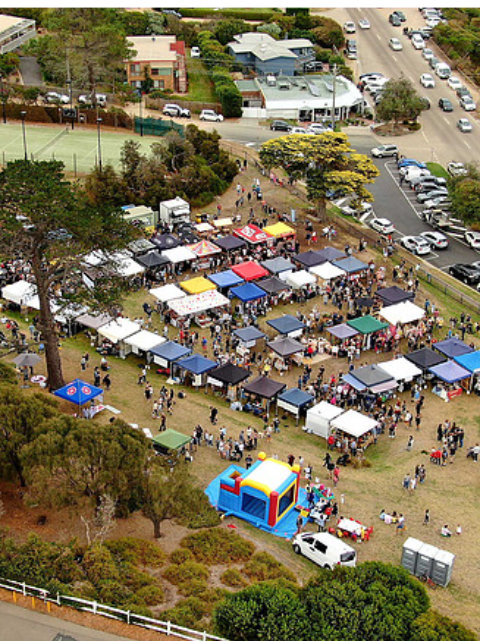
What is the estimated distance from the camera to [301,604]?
932 inches

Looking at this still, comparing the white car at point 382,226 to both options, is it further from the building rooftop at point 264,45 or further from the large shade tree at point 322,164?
the building rooftop at point 264,45

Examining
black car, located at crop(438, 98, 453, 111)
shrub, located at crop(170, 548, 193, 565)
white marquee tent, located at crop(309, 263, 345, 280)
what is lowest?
white marquee tent, located at crop(309, 263, 345, 280)

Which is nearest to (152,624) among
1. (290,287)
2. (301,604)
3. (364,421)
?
(301,604)

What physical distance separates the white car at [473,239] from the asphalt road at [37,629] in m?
48.4

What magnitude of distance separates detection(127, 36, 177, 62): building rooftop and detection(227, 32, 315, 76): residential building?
7594mm

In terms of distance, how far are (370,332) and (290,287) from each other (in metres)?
6.88

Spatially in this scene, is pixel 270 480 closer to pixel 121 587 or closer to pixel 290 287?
pixel 121 587

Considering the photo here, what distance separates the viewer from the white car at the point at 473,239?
64.8m

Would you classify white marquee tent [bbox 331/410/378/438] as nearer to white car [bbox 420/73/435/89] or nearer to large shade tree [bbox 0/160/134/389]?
large shade tree [bbox 0/160/134/389]

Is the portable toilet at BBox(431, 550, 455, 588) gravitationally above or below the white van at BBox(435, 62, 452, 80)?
below

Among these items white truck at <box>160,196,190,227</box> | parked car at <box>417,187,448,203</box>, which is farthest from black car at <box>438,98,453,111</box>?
white truck at <box>160,196,190,227</box>

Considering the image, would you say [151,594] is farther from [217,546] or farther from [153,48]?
[153,48]

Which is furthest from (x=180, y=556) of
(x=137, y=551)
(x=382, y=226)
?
(x=382, y=226)

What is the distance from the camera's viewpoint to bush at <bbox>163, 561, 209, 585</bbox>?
94.3 ft
